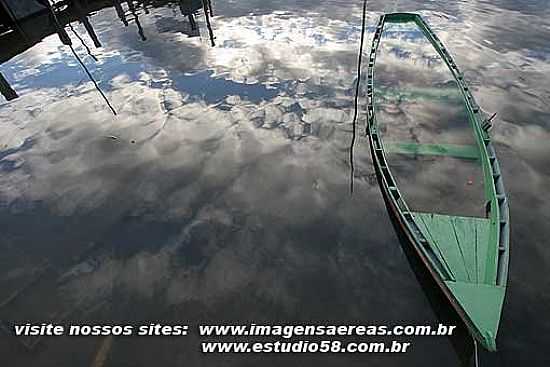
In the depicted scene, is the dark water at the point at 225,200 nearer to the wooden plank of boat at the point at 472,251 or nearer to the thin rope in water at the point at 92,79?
the thin rope in water at the point at 92,79

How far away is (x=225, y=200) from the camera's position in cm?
956

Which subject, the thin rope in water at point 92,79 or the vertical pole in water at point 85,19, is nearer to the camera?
the thin rope in water at point 92,79

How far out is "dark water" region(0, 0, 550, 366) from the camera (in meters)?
6.83

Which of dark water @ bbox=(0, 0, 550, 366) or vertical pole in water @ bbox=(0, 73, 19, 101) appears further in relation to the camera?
vertical pole in water @ bbox=(0, 73, 19, 101)

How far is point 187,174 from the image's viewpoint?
10461 millimetres

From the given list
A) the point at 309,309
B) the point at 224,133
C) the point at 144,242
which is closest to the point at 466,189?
the point at 309,309

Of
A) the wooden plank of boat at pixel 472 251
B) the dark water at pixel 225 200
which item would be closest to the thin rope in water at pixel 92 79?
the dark water at pixel 225 200

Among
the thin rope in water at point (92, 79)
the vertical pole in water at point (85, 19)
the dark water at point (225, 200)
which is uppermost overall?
the vertical pole in water at point (85, 19)

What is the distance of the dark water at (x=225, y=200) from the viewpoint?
6828mm

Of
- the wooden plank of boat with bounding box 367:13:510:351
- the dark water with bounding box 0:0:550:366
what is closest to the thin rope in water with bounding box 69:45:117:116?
the dark water with bounding box 0:0:550:366

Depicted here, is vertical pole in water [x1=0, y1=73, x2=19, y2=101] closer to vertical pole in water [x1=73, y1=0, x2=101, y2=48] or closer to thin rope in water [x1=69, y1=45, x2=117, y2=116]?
thin rope in water [x1=69, y1=45, x2=117, y2=116]

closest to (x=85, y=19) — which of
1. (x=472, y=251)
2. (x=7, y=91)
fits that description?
(x=7, y=91)

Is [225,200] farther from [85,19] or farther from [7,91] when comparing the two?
[85,19]

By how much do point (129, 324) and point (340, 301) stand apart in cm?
482
